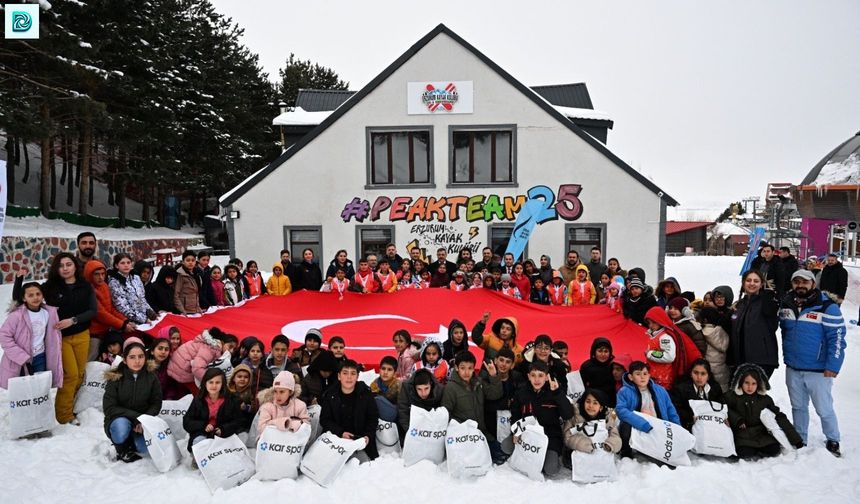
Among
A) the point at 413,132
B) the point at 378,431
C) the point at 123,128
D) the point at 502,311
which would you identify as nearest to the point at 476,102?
the point at 413,132

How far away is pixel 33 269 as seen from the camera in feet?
50.1

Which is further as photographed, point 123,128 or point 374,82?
point 123,128

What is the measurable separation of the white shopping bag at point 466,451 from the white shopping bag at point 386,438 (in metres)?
0.58

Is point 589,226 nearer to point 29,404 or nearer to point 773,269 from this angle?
point 773,269

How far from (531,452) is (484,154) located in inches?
443

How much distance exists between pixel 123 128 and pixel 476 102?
16042mm

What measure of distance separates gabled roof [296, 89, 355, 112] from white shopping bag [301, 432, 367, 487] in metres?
16.0

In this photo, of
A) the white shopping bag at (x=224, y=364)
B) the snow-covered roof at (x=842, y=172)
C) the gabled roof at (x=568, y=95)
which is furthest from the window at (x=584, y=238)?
the snow-covered roof at (x=842, y=172)

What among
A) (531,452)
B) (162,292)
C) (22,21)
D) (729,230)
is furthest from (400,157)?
(729,230)

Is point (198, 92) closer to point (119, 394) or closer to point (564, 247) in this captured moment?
point (564, 247)

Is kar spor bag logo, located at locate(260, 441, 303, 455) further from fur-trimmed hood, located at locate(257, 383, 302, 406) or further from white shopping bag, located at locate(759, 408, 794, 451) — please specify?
white shopping bag, located at locate(759, 408, 794, 451)

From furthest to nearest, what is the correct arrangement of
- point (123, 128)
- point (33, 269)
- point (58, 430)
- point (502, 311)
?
point (123, 128)
point (33, 269)
point (502, 311)
point (58, 430)

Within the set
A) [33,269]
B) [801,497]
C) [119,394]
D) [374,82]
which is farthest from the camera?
[33,269]

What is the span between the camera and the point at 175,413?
17.0 ft
